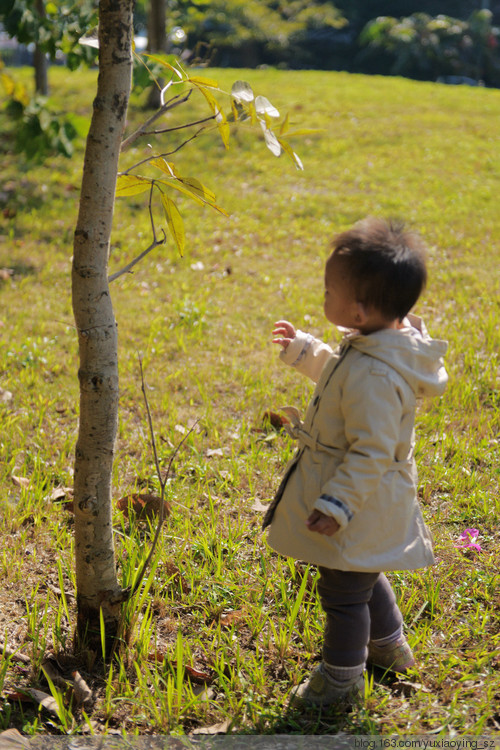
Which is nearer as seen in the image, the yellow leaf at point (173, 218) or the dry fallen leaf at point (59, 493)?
the yellow leaf at point (173, 218)

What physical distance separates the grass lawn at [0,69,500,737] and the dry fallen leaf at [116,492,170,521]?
59 millimetres

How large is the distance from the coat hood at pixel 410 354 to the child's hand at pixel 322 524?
0.39m

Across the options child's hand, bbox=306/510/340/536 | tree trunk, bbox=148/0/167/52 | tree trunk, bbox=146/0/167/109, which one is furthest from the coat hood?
tree trunk, bbox=148/0/167/52

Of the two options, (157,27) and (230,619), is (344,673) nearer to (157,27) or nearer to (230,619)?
(230,619)

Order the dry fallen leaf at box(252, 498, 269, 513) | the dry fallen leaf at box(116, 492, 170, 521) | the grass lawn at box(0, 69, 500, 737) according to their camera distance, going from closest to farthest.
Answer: the grass lawn at box(0, 69, 500, 737) → the dry fallen leaf at box(116, 492, 170, 521) → the dry fallen leaf at box(252, 498, 269, 513)

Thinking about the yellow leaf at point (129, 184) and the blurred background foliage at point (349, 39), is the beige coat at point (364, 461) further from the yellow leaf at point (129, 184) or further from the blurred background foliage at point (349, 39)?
the blurred background foliage at point (349, 39)

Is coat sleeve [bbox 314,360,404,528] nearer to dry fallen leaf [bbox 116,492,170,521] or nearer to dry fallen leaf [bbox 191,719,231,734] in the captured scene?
dry fallen leaf [bbox 191,719,231,734]

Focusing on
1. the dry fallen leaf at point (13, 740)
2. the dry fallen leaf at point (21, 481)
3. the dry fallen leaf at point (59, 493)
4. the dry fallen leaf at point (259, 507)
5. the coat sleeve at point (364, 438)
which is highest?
the coat sleeve at point (364, 438)

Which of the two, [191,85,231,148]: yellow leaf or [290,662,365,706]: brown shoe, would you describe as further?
[290,662,365,706]: brown shoe

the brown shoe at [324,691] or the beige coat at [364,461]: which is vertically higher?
the beige coat at [364,461]

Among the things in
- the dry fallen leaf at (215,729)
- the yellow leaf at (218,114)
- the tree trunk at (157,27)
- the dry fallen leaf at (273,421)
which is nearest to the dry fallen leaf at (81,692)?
the dry fallen leaf at (215,729)

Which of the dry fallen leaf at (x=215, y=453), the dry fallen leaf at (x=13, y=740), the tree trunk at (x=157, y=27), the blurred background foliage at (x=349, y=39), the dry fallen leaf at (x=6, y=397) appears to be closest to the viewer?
the dry fallen leaf at (x=13, y=740)

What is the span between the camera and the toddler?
5.22 feet

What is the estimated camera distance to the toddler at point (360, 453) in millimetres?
1591
